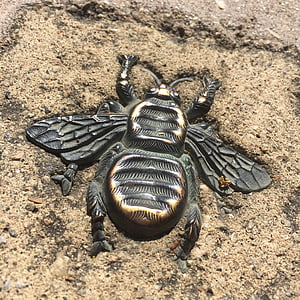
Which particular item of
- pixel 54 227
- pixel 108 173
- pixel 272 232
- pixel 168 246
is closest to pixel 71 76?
pixel 108 173

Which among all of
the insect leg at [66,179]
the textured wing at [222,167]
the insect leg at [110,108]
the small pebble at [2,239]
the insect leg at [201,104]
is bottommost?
the small pebble at [2,239]

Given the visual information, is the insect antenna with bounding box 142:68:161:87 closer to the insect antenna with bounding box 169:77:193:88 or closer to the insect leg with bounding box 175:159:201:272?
the insect antenna with bounding box 169:77:193:88

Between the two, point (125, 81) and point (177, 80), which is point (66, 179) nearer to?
point (125, 81)

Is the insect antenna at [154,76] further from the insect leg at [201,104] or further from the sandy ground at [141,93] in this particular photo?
the insect leg at [201,104]

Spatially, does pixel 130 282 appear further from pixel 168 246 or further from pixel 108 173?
pixel 108 173

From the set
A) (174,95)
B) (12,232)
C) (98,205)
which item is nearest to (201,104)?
(174,95)

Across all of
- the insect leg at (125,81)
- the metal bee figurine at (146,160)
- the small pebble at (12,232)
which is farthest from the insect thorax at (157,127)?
the small pebble at (12,232)

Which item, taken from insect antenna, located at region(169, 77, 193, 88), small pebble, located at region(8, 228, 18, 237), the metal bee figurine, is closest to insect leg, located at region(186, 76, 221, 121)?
the metal bee figurine
